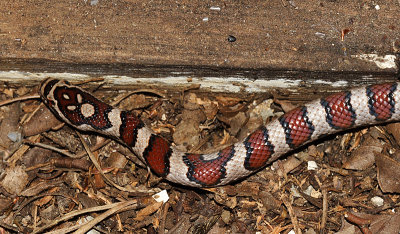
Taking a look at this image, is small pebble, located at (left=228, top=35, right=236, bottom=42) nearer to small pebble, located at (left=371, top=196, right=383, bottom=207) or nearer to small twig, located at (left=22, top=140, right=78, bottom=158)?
small twig, located at (left=22, top=140, right=78, bottom=158)

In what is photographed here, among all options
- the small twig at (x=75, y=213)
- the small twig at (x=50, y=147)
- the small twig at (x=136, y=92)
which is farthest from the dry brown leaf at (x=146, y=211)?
the small twig at (x=136, y=92)

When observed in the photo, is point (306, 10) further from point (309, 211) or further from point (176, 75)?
point (309, 211)

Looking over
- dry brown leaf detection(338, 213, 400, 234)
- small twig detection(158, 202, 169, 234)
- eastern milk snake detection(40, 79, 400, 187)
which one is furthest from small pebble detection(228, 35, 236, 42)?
dry brown leaf detection(338, 213, 400, 234)

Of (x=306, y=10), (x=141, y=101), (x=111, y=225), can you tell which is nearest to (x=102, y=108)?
(x=141, y=101)

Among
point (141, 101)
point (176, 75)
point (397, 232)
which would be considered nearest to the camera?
point (397, 232)

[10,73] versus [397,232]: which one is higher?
[10,73]

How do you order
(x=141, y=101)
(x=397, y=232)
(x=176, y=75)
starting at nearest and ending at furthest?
(x=397, y=232) < (x=176, y=75) < (x=141, y=101)
